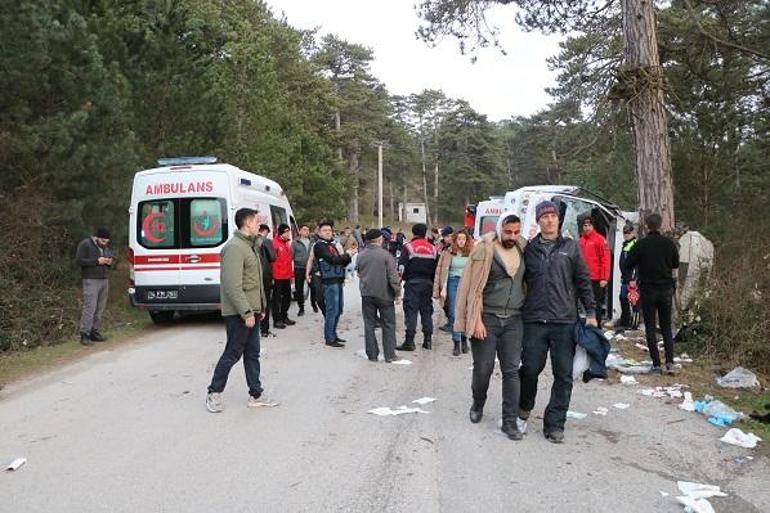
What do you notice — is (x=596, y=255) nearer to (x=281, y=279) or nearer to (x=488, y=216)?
(x=281, y=279)

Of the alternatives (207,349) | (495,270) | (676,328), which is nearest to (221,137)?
(207,349)

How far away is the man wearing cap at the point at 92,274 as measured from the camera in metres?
9.74

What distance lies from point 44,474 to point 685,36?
1502 cm

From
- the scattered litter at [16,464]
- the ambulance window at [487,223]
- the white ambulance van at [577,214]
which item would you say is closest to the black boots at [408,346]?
the white ambulance van at [577,214]

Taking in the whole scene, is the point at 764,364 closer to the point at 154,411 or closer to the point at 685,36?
the point at 154,411

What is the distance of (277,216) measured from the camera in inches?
551

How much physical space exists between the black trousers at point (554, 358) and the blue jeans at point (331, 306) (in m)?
4.73

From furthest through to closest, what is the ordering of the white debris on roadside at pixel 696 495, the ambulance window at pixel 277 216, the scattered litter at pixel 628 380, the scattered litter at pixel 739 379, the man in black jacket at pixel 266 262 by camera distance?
the ambulance window at pixel 277 216
the man in black jacket at pixel 266 262
the scattered litter at pixel 628 380
the scattered litter at pixel 739 379
the white debris on roadside at pixel 696 495

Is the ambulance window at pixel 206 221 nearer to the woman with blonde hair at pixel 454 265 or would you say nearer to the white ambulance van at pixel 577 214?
the woman with blonde hair at pixel 454 265

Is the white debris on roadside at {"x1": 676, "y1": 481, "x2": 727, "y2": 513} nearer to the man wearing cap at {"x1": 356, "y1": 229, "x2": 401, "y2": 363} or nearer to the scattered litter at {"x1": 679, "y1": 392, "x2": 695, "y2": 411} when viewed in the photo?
the scattered litter at {"x1": 679, "y1": 392, "x2": 695, "y2": 411}

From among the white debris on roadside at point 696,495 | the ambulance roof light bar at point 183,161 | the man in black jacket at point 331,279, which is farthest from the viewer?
the ambulance roof light bar at point 183,161

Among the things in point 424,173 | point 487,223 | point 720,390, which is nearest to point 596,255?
point 720,390

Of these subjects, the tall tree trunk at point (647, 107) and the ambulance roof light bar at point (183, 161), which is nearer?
the tall tree trunk at point (647, 107)

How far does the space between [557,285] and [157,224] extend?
799 centimetres
